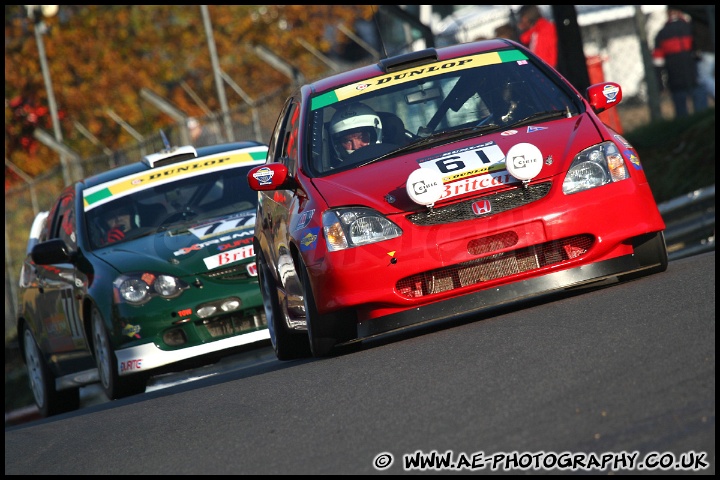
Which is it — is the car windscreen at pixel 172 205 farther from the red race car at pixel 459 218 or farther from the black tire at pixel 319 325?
the black tire at pixel 319 325

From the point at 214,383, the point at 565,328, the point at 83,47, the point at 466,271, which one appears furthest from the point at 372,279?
the point at 83,47

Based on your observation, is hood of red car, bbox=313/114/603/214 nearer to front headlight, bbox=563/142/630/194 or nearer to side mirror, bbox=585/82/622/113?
front headlight, bbox=563/142/630/194

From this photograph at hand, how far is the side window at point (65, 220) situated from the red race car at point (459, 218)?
3.30 meters

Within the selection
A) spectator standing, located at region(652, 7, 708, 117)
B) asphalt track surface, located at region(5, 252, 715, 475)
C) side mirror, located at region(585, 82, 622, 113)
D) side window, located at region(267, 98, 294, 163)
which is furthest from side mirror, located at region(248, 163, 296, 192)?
spectator standing, located at region(652, 7, 708, 117)

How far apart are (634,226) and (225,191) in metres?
4.66

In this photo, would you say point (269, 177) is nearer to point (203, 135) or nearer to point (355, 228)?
point (355, 228)

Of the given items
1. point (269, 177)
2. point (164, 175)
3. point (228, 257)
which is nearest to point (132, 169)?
point (164, 175)

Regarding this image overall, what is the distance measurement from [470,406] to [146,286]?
5101mm

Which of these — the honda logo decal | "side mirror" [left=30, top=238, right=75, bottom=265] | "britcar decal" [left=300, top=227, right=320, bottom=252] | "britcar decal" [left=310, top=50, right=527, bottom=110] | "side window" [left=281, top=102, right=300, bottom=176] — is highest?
"britcar decal" [left=310, top=50, right=527, bottom=110]

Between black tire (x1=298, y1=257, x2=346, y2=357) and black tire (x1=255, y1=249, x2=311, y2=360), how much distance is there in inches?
50.0

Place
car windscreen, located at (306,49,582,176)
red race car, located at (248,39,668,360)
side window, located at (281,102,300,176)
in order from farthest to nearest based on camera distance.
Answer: side window, located at (281,102,300,176)
car windscreen, located at (306,49,582,176)
red race car, located at (248,39,668,360)

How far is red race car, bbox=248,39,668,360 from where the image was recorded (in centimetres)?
777

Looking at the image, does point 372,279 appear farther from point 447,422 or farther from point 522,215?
point 447,422

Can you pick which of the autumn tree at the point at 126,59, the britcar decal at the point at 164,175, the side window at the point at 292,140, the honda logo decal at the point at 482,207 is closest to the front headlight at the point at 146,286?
the britcar decal at the point at 164,175
